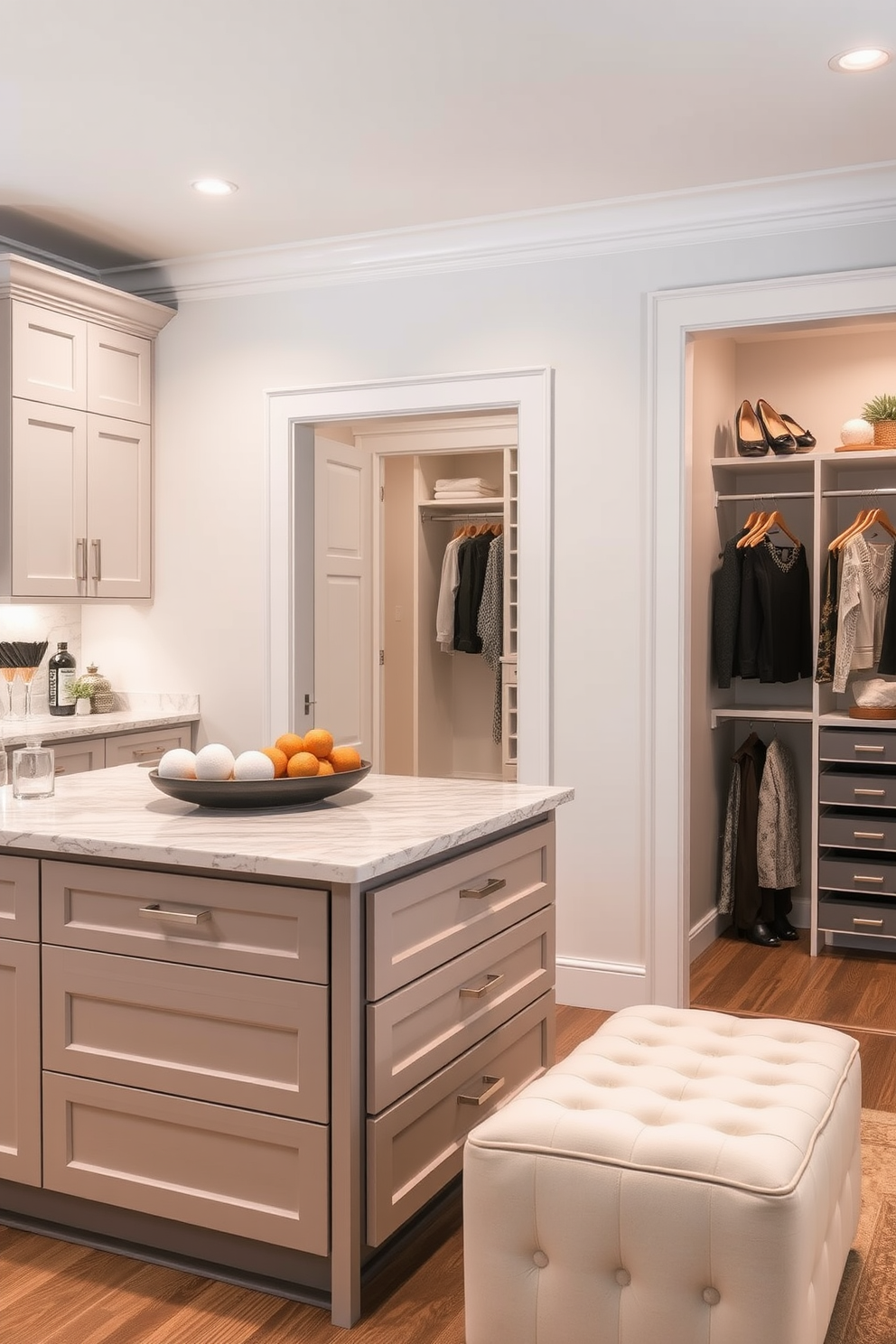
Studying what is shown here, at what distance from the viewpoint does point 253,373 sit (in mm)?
4688

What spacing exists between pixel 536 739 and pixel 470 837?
5.95ft

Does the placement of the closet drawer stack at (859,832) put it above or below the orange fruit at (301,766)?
below

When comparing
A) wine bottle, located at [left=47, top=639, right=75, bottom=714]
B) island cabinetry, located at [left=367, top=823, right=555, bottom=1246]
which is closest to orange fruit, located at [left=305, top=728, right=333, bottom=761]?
island cabinetry, located at [left=367, top=823, right=555, bottom=1246]

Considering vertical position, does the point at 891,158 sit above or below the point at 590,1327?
above

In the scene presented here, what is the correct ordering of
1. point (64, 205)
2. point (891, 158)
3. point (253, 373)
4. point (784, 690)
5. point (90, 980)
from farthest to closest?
point (784, 690)
point (253, 373)
point (64, 205)
point (891, 158)
point (90, 980)

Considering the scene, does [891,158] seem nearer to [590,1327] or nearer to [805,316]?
[805,316]

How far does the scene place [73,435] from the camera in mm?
4465

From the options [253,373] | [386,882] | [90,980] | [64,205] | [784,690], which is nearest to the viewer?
[386,882]

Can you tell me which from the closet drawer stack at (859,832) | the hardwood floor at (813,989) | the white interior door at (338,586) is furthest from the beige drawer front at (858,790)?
the white interior door at (338,586)

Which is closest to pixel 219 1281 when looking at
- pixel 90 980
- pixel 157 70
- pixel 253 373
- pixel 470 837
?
pixel 90 980

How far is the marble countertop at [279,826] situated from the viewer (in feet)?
7.00

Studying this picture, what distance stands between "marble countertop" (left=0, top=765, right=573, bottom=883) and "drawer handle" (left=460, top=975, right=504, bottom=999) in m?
0.32

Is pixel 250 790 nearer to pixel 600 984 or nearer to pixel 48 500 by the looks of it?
pixel 600 984

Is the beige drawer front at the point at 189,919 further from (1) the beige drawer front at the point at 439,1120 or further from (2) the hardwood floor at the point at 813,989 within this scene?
(2) the hardwood floor at the point at 813,989
